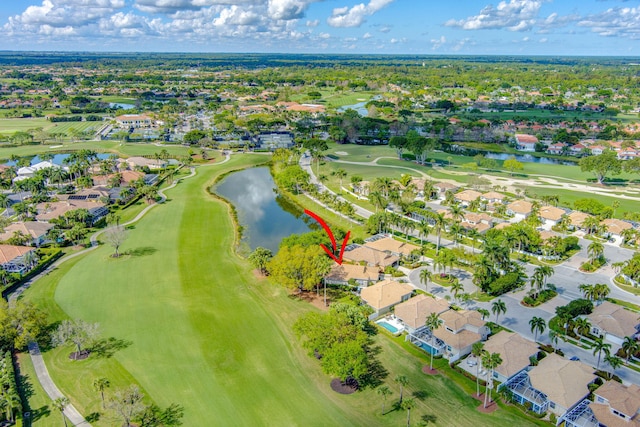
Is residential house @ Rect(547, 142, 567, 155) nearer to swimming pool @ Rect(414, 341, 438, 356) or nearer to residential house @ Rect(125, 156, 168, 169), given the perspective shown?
swimming pool @ Rect(414, 341, 438, 356)

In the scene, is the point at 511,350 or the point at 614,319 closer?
the point at 511,350

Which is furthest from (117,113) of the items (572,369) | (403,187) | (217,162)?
(572,369)

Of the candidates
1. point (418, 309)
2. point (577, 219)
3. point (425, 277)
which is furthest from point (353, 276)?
point (577, 219)

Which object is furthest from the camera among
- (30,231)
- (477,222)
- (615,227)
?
(477,222)

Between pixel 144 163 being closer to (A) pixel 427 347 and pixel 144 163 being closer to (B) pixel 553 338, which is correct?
(A) pixel 427 347

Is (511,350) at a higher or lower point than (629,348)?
lower

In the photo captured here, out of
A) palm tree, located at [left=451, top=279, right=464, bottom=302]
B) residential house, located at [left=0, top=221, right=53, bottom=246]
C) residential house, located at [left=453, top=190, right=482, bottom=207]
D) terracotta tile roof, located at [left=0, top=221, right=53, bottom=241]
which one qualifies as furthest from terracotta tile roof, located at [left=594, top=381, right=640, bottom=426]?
terracotta tile roof, located at [left=0, top=221, right=53, bottom=241]
